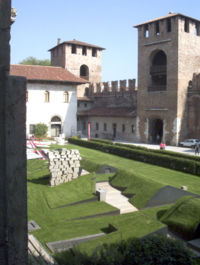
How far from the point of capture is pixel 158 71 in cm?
3172

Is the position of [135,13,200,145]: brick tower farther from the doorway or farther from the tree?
the tree

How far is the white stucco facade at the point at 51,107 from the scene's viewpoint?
1294 inches

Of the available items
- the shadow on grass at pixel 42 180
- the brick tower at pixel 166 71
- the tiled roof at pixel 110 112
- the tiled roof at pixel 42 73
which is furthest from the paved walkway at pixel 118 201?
the tiled roof at pixel 42 73

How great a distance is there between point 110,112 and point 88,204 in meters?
26.6

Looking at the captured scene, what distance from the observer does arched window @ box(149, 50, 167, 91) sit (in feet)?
103

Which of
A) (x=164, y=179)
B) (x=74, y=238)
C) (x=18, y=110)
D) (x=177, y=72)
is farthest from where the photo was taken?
(x=177, y=72)

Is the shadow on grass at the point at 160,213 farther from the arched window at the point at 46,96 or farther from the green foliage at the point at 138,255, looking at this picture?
the arched window at the point at 46,96

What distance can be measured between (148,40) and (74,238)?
2801 centimetres

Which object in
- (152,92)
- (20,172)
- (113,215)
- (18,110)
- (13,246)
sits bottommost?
(113,215)

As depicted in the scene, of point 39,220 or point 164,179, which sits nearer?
point 39,220

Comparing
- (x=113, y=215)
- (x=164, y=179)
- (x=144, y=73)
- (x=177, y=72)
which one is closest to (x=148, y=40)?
(x=144, y=73)

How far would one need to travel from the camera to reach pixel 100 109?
3959 cm

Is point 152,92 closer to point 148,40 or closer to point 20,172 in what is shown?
point 148,40

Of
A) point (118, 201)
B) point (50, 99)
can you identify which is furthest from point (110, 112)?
point (118, 201)
